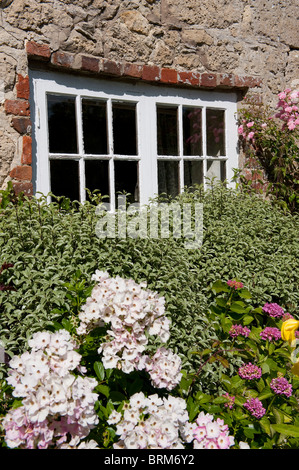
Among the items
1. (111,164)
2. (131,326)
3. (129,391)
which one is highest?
(111,164)

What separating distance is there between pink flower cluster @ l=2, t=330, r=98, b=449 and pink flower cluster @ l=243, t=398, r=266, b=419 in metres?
0.81

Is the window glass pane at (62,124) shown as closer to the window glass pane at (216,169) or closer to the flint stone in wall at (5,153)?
the flint stone in wall at (5,153)

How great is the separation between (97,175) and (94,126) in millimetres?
433

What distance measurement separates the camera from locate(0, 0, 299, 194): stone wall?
10.6ft

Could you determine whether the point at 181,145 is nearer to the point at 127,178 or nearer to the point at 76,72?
the point at 127,178

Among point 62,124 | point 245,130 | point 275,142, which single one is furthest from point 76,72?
point 275,142

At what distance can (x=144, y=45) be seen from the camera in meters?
3.87

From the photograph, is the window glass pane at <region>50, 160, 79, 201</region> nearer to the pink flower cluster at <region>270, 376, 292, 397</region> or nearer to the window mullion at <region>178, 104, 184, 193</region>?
the window mullion at <region>178, 104, 184, 193</region>

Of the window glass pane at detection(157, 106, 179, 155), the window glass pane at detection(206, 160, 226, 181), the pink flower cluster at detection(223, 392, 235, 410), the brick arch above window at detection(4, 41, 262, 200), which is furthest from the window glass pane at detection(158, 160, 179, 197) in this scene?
the pink flower cluster at detection(223, 392, 235, 410)

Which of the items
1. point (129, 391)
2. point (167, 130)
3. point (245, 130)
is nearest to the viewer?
point (129, 391)

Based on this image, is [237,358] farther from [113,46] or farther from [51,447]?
[113,46]

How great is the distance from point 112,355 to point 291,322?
0.66 meters

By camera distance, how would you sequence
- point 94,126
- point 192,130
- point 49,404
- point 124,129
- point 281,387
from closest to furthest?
point 49,404
point 281,387
point 94,126
point 124,129
point 192,130
